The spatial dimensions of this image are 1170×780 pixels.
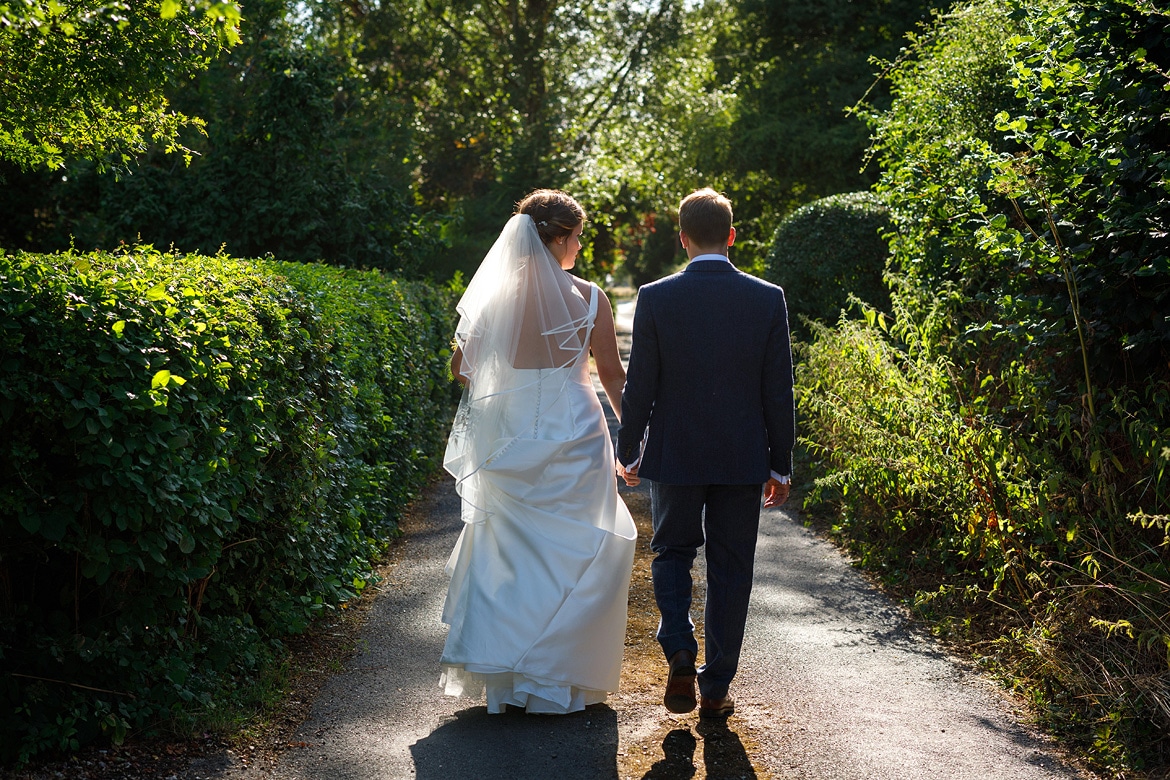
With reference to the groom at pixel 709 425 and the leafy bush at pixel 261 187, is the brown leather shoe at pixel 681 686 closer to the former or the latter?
the groom at pixel 709 425

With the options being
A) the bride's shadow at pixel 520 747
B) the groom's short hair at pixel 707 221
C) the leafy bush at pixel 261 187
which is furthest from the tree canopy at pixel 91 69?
the leafy bush at pixel 261 187

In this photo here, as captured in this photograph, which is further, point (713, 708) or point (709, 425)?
point (713, 708)

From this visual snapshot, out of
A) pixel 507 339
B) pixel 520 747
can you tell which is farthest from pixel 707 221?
pixel 520 747

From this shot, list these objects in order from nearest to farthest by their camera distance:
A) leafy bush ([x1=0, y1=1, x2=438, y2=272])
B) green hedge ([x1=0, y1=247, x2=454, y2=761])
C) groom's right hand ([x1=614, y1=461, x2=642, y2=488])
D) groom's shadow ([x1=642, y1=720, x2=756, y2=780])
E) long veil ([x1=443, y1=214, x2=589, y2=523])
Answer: green hedge ([x1=0, y1=247, x2=454, y2=761]) < groom's shadow ([x1=642, y1=720, x2=756, y2=780]) < groom's right hand ([x1=614, y1=461, x2=642, y2=488]) < long veil ([x1=443, y1=214, x2=589, y2=523]) < leafy bush ([x1=0, y1=1, x2=438, y2=272])

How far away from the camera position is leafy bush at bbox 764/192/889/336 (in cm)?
1249

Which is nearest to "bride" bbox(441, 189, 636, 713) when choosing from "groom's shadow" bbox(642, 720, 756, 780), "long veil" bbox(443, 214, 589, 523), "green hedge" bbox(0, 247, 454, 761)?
"long veil" bbox(443, 214, 589, 523)

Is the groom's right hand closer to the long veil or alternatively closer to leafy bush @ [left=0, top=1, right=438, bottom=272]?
the long veil

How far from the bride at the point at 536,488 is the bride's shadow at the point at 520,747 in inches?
3.4

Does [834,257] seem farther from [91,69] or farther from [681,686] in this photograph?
[91,69]

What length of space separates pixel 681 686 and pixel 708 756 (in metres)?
0.31

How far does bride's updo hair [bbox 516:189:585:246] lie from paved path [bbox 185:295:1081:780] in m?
2.20

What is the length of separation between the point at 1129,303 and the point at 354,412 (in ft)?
14.4

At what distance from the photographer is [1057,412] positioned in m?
5.06

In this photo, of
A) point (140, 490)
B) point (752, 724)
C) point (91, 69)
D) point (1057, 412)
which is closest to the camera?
point (140, 490)
